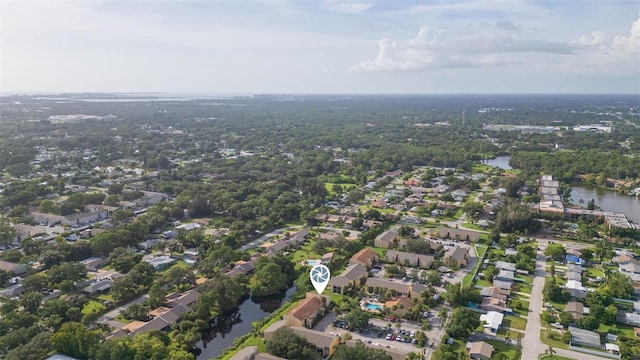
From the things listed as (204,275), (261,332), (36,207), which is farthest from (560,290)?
(36,207)

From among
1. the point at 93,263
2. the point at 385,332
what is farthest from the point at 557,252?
the point at 93,263

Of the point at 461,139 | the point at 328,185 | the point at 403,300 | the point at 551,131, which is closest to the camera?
the point at 403,300

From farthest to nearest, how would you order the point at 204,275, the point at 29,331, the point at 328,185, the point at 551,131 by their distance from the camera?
the point at 551,131
the point at 328,185
the point at 204,275
the point at 29,331

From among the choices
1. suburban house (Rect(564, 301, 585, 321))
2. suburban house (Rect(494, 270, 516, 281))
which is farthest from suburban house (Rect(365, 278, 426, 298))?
suburban house (Rect(564, 301, 585, 321))

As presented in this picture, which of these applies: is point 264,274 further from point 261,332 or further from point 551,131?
point 551,131

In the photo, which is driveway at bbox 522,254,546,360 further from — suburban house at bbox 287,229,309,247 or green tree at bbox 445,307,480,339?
suburban house at bbox 287,229,309,247
